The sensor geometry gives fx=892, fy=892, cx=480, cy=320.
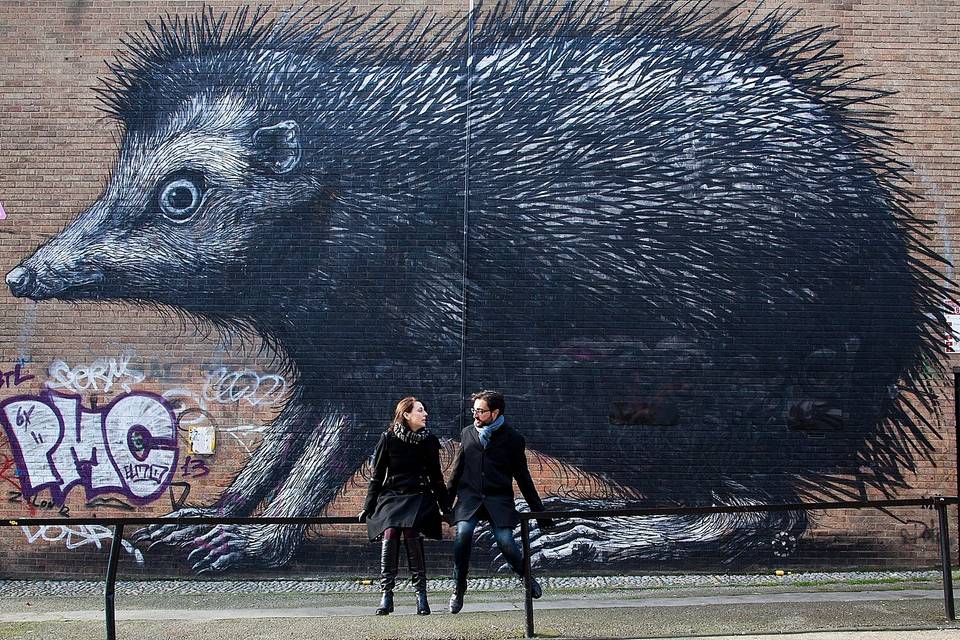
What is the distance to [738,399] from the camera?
866 cm

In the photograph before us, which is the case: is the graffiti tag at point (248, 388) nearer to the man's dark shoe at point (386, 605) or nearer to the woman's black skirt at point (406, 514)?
the woman's black skirt at point (406, 514)

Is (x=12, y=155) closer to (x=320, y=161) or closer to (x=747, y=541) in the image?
(x=320, y=161)

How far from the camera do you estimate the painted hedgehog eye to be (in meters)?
8.91

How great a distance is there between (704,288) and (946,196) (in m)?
2.58

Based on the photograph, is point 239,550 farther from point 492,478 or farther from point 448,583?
point 492,478

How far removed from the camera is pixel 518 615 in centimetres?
675

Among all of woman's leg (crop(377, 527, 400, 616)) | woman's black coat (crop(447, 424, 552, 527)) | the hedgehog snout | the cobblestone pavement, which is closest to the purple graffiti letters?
the cobblestone pavement

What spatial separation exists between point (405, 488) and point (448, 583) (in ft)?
8.68

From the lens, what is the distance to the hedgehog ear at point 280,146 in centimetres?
891

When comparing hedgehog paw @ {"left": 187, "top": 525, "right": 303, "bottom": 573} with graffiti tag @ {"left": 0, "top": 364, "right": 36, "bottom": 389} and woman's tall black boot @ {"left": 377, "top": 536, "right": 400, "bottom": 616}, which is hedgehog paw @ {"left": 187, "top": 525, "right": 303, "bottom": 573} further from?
woman's tall black boot @ {"left": 377, "top": 536, "right": 400, "bottom": 616}

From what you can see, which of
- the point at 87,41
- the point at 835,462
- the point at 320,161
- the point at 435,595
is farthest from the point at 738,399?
the point at 87,41

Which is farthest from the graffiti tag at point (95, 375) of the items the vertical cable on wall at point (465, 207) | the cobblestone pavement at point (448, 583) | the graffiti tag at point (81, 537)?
the vertical cable on wall at point (465, 207)

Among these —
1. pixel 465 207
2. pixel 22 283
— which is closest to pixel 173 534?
pixel 22 283

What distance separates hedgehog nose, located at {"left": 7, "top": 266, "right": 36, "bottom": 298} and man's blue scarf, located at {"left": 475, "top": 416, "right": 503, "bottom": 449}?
5.19 m
